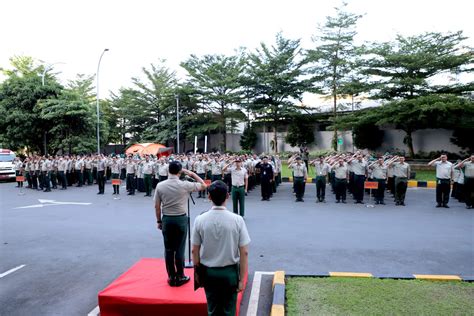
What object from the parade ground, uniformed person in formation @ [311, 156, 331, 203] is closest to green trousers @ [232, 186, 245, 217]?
the parade ground

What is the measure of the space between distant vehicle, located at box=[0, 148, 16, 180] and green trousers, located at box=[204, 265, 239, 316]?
23405 millimetres

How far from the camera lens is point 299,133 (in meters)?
31.7

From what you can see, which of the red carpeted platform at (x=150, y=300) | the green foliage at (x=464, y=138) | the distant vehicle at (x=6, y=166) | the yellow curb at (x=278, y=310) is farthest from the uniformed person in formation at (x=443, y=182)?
the distant vehicle at (x=6, y=166)

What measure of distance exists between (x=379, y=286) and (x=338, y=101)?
27.6 meters

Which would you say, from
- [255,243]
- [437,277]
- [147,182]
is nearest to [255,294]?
[255,243]

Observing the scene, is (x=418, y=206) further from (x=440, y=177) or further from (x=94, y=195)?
(x=94, y=195)

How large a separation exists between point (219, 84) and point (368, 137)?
42.8 ft

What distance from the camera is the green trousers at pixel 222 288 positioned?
3.41 metres

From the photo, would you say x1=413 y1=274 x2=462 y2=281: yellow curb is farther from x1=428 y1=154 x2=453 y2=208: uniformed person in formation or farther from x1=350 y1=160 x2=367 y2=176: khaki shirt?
x1=350 y1=160 x2=367 y2=176: khaki shirt

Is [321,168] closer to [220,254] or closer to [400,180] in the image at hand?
[400,180]

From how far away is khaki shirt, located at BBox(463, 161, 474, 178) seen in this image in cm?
1207

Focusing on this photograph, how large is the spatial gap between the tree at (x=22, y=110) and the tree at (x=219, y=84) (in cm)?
1146

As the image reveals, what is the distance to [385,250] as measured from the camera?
23.7ft

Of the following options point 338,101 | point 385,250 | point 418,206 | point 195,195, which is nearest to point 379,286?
point 385,250
